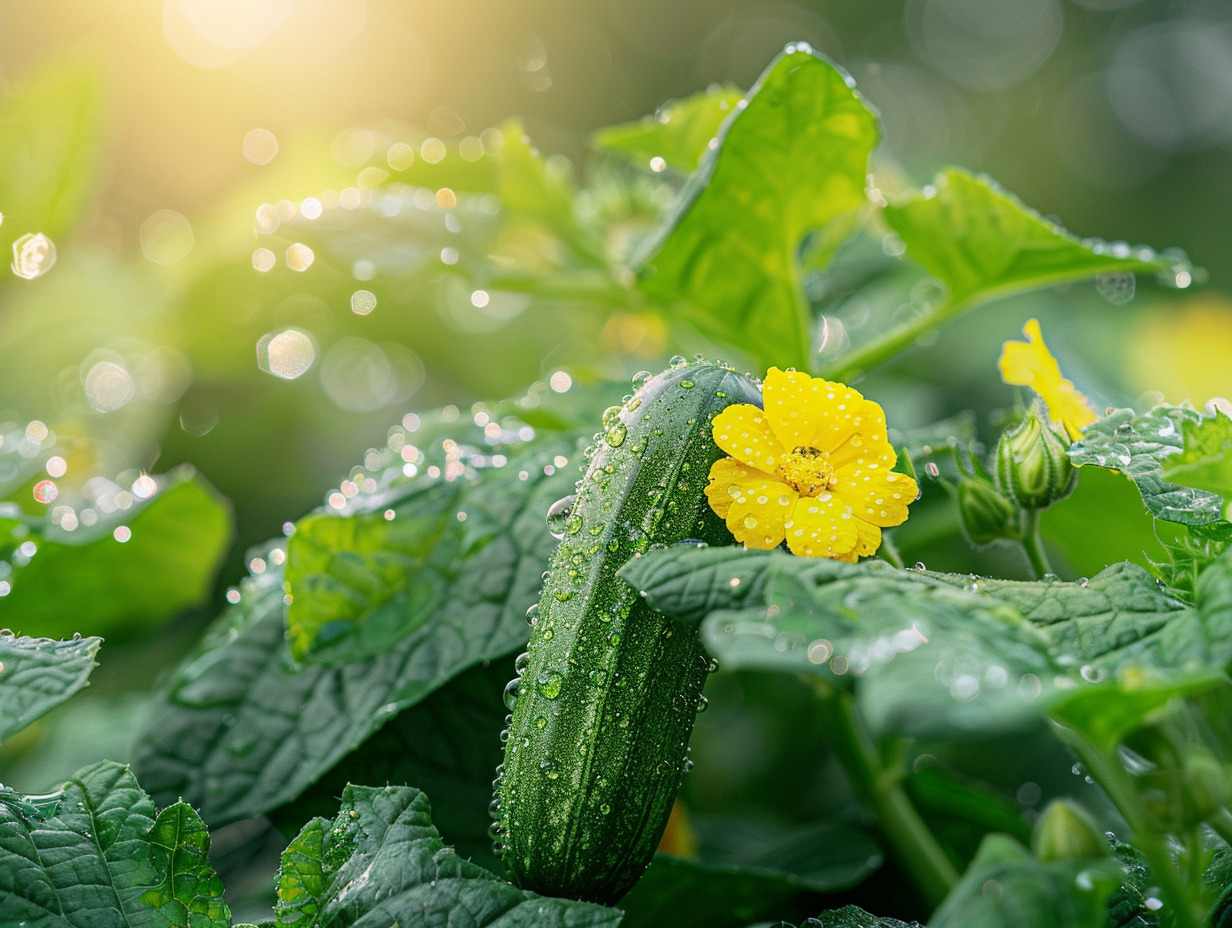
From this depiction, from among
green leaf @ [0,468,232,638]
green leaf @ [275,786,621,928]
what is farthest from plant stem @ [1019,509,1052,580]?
green leaf @ [0,468,232,638]

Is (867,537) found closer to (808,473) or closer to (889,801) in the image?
(808,473)

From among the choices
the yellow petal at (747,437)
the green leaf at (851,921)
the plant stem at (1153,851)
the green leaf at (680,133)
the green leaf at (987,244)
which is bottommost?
the green leaf at (851,921)

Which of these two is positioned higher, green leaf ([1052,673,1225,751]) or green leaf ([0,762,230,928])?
green leaf ([1052,673,1225,751])

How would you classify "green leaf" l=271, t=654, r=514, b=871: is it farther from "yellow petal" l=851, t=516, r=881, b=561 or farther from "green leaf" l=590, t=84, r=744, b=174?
"green leaf" l=590, t=84, r=744, b=174

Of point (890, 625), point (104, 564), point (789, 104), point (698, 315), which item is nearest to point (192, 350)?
point (104, 564)

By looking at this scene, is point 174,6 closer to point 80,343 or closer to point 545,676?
point 80,343

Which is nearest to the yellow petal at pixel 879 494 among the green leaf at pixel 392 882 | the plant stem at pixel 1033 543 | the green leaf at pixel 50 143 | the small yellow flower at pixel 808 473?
the small yellow flower at pixel 808 473

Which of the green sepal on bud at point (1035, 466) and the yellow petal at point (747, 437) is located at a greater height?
the yellow petal at point (747, 437)

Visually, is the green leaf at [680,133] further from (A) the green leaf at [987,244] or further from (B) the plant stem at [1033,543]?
(B) the plant stem at [1033,543]
